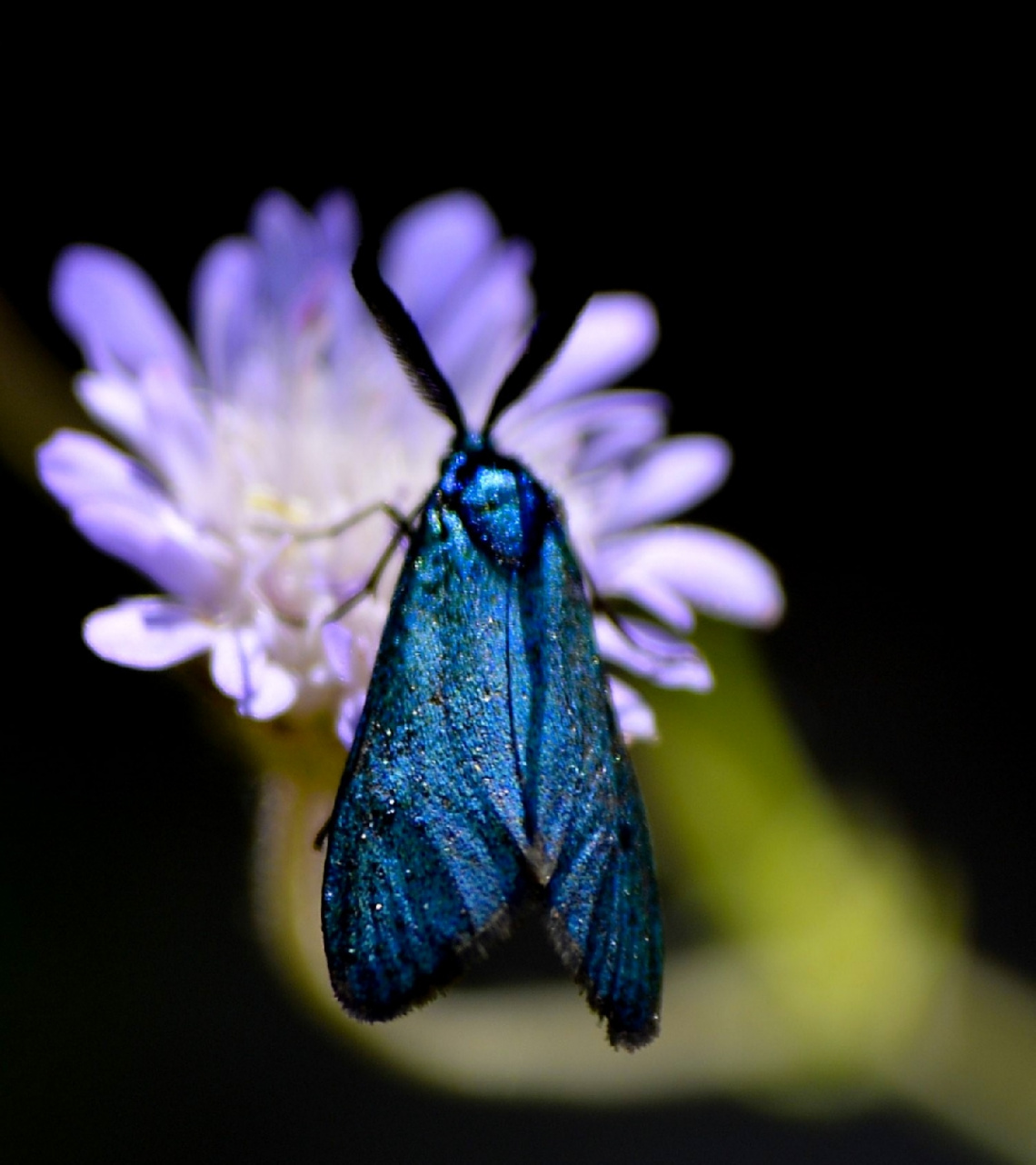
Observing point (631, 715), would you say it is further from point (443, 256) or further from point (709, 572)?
point (443, 256)

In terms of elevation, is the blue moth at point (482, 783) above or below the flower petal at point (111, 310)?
below

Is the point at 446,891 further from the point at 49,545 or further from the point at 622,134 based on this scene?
the point at 622,134

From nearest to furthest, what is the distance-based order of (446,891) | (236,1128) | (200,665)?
(446,891) < (200,665) < (236,1128)

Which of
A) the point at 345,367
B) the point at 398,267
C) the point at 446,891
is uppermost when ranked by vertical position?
the point at 398,267

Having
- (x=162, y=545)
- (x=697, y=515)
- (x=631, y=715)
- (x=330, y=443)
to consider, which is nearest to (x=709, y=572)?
(x=631, y=715)

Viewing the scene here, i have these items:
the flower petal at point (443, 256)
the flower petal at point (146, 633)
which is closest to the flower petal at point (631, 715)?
the flower petal at point (146, 633)

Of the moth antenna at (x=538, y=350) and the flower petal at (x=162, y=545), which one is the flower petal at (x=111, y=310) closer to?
the flower petal at (x=162, y=545)

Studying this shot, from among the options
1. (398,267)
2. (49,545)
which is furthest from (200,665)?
(49,545)

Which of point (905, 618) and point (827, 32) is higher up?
point (827, 32)
